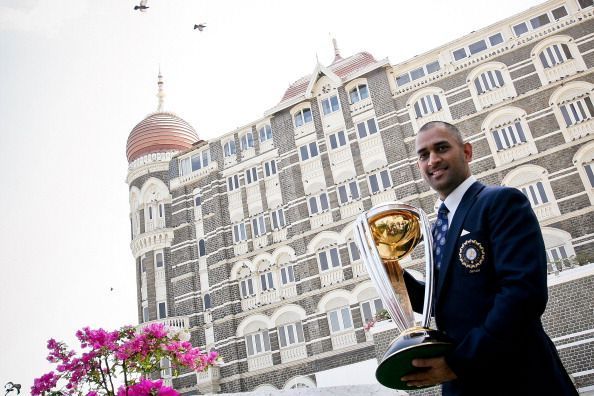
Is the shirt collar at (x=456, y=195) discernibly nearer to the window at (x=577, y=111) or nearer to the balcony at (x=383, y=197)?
the balcony at (x=383, y=197)

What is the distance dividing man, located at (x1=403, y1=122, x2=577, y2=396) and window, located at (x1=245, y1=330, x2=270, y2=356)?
22.5 m

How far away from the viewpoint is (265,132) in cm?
2845

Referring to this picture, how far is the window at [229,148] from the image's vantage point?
95.6ft

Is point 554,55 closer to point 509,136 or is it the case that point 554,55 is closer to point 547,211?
point 509,136

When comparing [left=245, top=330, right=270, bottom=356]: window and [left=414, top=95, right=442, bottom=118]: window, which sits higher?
[left=414, top=95, right=442, bottom=118]: window

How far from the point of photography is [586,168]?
2045 cm

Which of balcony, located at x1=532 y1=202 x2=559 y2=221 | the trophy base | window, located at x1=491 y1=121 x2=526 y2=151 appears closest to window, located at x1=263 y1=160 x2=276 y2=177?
window, located at x1=491 y1=121 x2=526 y2=151

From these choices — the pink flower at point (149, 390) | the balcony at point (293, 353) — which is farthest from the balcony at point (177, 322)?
the pink flower at point (149, 390)

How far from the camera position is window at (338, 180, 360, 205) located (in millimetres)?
24328

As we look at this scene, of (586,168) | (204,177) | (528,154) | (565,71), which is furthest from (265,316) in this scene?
(565,71)

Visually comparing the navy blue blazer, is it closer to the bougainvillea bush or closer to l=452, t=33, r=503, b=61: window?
the bougainvillea bush

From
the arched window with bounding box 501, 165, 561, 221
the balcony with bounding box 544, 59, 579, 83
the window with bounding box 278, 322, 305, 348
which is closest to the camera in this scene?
the arched window with bounding box 501, 165, 561, 221

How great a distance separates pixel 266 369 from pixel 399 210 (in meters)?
22.0

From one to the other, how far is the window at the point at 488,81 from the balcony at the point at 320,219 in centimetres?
953
